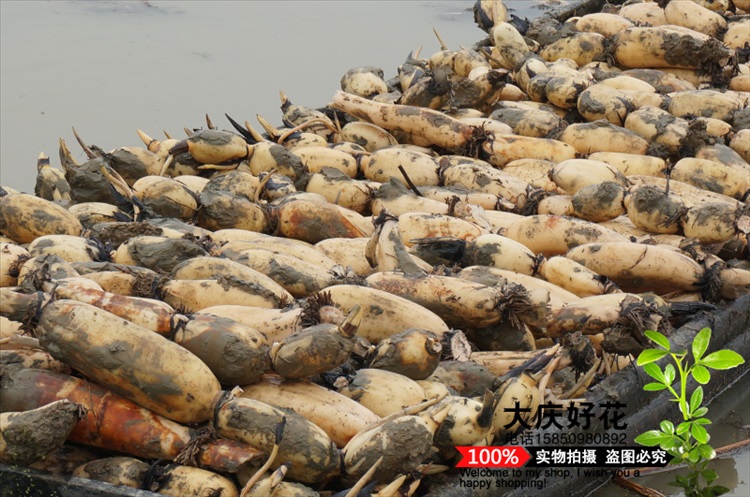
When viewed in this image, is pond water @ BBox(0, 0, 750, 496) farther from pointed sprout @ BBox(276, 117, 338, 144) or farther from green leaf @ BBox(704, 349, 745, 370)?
green leaf @ BBox(704, 349, 745, 370)

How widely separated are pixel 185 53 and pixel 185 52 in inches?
1.0

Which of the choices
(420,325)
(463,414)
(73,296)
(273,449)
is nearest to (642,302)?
(420,325)

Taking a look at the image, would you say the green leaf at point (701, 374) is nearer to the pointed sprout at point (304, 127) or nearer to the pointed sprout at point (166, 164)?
the pointed sprout at point (166, 164)

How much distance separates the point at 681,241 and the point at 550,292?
3.01 ft

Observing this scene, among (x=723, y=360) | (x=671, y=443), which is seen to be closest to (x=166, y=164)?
(x=671, y=443)

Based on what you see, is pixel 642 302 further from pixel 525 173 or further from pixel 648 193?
pixel 525 173

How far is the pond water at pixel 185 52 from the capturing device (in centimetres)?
780

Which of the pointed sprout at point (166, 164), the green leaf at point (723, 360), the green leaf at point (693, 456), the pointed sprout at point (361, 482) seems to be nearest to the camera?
the green leaf at point (723, 360)

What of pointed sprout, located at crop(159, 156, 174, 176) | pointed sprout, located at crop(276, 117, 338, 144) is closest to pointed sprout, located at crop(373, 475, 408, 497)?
pointed sprout, located at crop(159, 156, 174, 176)

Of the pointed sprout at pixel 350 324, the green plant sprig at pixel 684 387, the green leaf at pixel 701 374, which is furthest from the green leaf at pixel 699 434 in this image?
the pointed sprout at pixel 350 324

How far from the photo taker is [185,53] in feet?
29.4

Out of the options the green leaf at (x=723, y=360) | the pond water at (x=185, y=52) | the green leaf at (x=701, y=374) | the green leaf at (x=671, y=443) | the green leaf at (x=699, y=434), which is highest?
the green leaf at (x=723, y=360)

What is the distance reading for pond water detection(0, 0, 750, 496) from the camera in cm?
780

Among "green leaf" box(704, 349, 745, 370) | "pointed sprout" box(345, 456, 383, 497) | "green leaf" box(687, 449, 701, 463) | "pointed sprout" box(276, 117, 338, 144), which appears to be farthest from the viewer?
"pointed sprout" box(276, 117, 338, 144)
